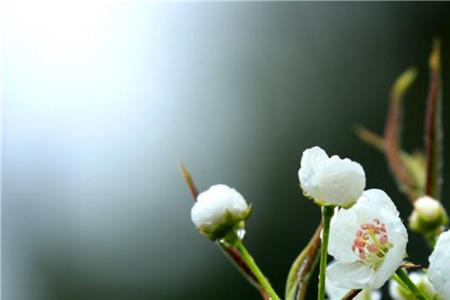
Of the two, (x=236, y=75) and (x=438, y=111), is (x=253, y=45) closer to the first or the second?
(x=236, y=75)

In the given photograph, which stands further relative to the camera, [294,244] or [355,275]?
[294,244]

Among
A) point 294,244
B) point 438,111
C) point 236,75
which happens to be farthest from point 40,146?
point 438,111

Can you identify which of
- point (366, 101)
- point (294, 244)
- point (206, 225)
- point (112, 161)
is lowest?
point (294, 244)

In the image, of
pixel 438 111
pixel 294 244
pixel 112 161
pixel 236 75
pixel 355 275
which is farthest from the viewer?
pixel 236 75

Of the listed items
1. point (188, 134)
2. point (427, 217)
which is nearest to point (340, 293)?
point (427, 217)

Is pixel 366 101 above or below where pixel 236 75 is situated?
below

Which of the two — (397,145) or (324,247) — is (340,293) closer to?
(324,247)

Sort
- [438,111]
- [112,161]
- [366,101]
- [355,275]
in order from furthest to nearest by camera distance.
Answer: [112,161] → [366,101] → [438,111] → [355,275]
